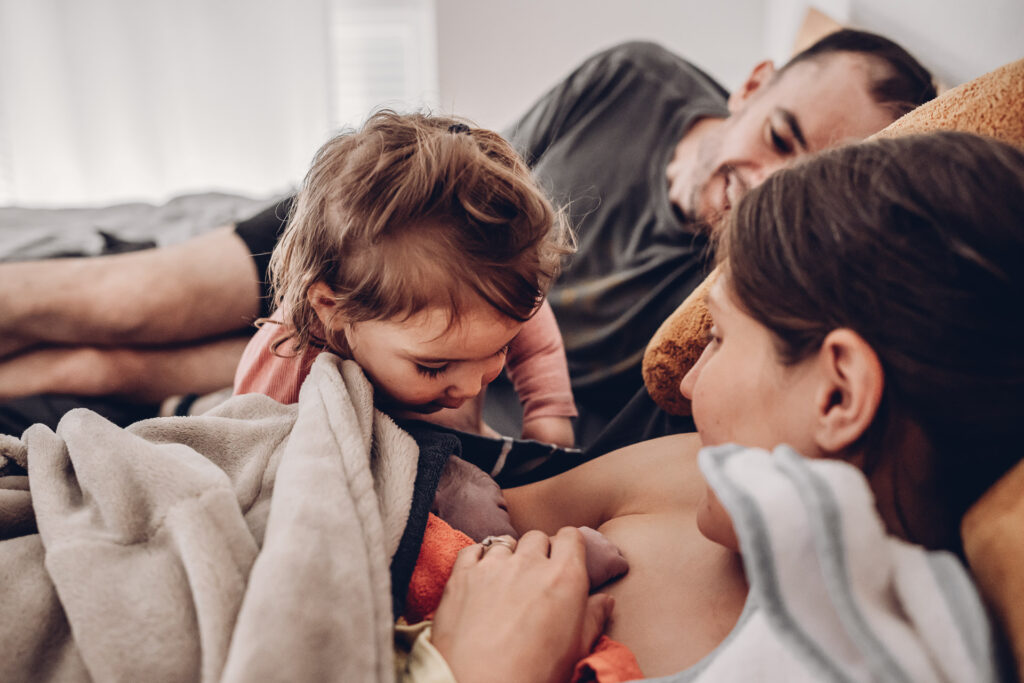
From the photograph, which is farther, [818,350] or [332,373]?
[332,373]

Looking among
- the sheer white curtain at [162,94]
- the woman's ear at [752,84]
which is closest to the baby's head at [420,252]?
the woman's ear at [752,84]

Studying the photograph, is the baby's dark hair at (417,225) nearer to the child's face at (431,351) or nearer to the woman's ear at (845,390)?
the child's face at (431,351)

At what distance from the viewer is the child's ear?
81cm

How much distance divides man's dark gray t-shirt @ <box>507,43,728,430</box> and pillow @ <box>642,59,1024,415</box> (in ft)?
0.91

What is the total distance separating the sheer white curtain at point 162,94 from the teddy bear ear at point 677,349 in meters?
2.71

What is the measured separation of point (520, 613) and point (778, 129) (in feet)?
3.37

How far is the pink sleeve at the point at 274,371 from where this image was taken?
0.90 meters

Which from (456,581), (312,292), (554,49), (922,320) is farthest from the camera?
(554,49)

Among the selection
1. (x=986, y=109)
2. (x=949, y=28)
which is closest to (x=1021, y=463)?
(x=986, y=109)

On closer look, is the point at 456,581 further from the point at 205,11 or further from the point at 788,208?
the point at 205,11

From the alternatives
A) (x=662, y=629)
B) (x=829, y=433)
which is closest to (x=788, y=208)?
(x=829, y=433)

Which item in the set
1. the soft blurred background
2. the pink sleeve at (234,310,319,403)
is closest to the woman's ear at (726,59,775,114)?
the pink sleeve at (234,310,319,403)

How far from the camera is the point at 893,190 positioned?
1.65 feet

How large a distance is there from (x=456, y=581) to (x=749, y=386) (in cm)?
Answer: 30
